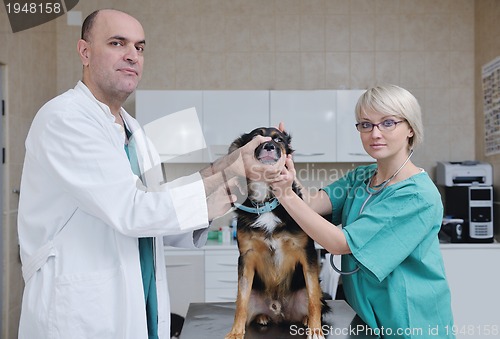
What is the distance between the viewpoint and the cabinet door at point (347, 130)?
12.3 feet

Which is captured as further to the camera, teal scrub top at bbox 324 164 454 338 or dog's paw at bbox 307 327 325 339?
dog's paw at bbox 307 327 325 339

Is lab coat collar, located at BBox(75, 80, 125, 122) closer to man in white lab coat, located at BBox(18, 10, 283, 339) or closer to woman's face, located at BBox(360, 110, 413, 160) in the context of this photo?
man in white lab coat, located at BBox(18, 10, 283, 339)

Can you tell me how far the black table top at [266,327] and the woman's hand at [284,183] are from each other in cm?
41

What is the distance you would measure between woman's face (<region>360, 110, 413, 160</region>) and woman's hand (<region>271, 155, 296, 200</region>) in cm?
24

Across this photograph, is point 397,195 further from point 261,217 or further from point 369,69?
point 369,69

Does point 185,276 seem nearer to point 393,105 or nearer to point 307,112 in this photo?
point 307,112

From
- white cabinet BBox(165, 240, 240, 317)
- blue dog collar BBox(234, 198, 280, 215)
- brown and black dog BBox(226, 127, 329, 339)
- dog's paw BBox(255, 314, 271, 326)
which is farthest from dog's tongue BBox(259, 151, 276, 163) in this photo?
white cabinet BBox(165, 240, 240, 317)

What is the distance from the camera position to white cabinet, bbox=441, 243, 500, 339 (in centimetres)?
342

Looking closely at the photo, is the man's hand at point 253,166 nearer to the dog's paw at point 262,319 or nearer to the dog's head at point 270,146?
the dog's head at point 270,146

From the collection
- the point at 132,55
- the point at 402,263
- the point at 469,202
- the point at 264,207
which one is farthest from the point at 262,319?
the point at 469,202

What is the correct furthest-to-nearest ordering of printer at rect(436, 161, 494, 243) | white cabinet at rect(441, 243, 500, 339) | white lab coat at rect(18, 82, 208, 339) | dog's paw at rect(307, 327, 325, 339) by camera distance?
printer at rect(436, 161, 494, 243) < white cabinet at rect(441, 243, 500, 339) < dog's paw at rect(307, 327, 325, 339) < white lab coat at rect(18, 82, 208, 339)

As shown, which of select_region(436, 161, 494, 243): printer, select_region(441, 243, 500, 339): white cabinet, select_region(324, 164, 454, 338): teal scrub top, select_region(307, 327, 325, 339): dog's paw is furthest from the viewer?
select_region(436, 161, 494, 243): printer

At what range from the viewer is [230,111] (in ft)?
12.3

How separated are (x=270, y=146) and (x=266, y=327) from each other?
0.55 metres
